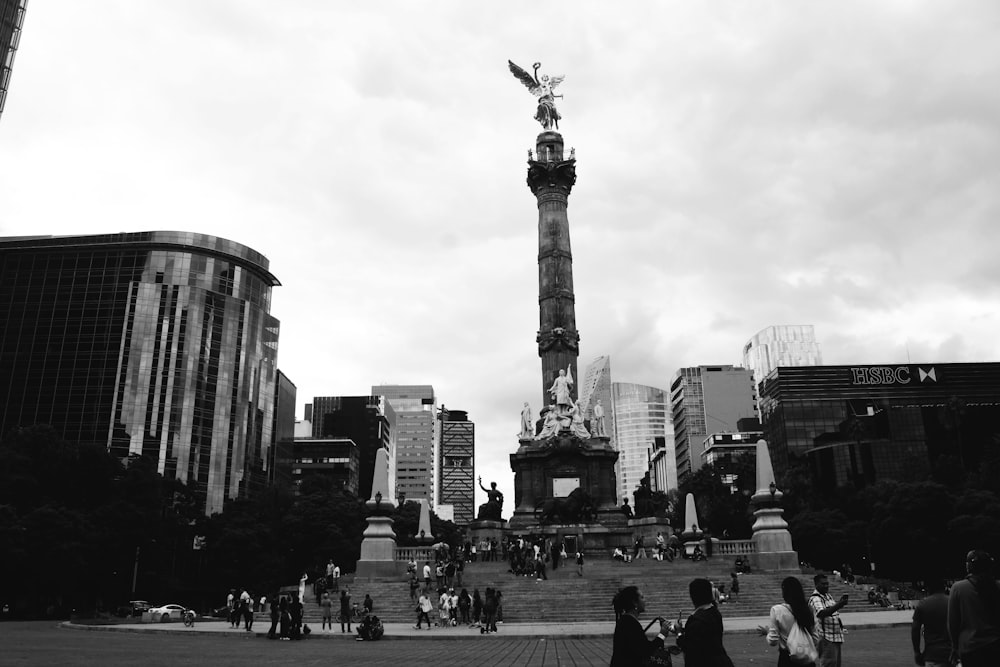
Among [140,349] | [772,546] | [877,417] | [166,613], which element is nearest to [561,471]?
[772,546]

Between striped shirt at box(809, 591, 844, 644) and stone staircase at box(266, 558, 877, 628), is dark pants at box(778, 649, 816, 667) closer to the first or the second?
striped shirt at box(809, 591, 844, 644)

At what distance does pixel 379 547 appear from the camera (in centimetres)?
3612

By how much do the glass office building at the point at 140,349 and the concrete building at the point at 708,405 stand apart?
8494 cm

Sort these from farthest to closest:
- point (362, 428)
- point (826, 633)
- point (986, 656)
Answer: point (362, 428), point (826, 633), point (986, 656)

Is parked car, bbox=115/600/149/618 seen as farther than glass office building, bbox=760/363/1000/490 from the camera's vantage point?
No

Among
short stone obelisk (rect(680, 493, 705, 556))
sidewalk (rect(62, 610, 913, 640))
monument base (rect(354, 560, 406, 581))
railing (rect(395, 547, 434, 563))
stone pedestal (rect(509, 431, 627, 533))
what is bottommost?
sidewalk (rect(62, 610, 913, 640))

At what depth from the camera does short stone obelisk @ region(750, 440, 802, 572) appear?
115 ft

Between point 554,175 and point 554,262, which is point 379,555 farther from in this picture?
point 554,175

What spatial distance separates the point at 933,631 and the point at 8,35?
228 ft

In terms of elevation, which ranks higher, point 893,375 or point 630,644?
point 893,375

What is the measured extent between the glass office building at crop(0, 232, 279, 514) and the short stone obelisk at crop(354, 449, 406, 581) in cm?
5932

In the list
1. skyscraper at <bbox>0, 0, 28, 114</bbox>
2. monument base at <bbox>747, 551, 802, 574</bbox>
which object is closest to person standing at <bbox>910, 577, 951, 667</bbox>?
monument base at <bbox>747, 551, 802, 574</bbox>

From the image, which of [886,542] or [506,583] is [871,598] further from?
[886,542]

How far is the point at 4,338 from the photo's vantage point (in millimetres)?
94375
